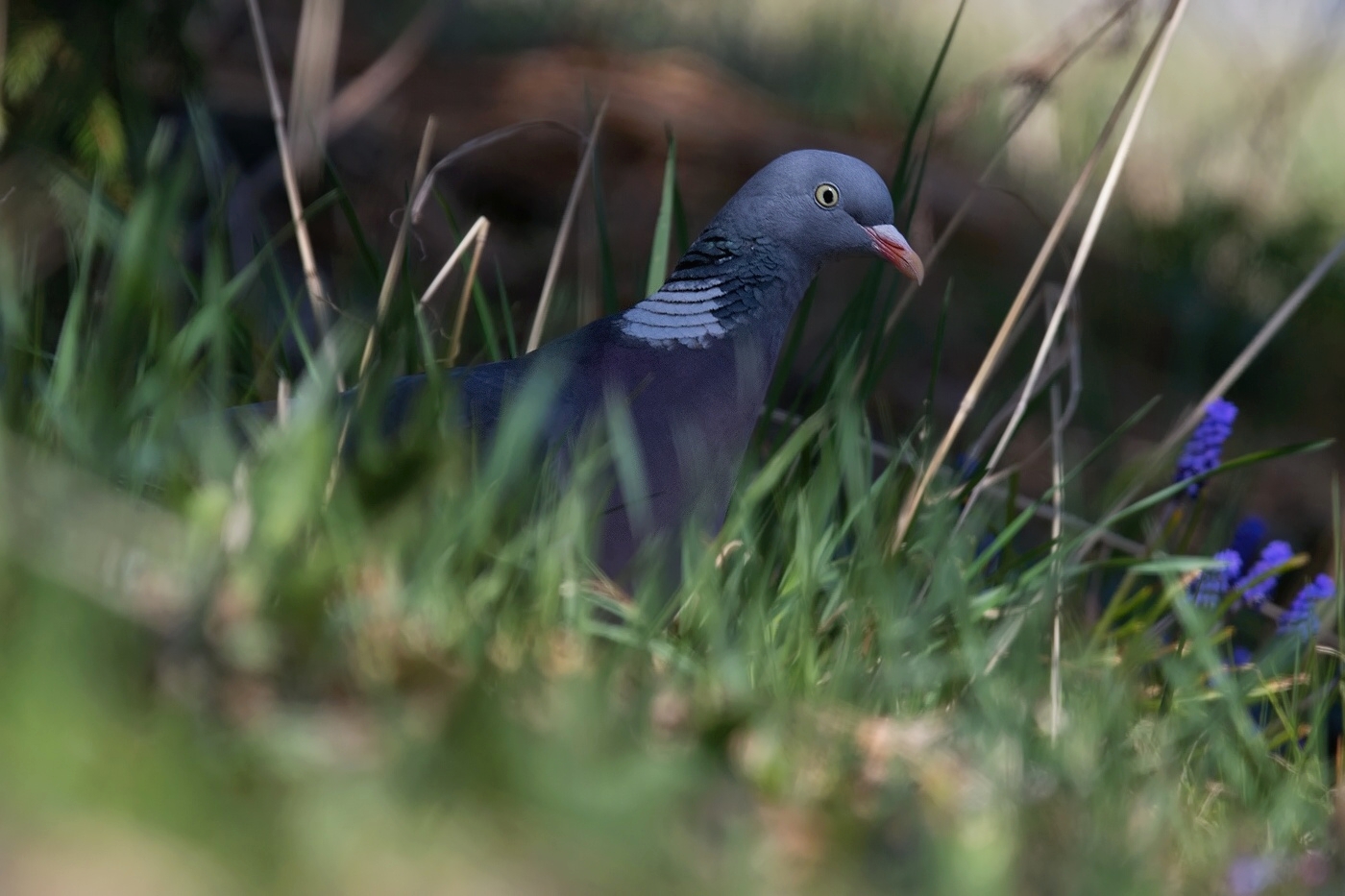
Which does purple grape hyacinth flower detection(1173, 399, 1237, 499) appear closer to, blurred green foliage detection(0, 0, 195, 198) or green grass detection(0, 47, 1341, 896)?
green grass detection(0, 47, 1341, 896)

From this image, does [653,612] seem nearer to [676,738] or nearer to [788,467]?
[676,738]

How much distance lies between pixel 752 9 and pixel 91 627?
22.2ft

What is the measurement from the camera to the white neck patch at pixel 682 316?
2.43 m

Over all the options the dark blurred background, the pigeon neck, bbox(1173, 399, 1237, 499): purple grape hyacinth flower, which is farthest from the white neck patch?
the dark blurred background

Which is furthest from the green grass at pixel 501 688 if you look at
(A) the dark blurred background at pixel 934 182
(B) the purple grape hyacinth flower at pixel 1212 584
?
(A) the dark blurred background at pixel 934 182

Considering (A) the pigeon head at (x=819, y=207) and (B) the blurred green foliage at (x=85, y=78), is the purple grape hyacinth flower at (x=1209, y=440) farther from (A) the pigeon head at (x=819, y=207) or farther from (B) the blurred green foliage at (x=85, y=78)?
(B) the blurred green foliage at (x=85, y=78)

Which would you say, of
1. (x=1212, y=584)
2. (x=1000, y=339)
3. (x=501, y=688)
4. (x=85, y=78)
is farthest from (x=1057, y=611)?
(x=85, y=78)

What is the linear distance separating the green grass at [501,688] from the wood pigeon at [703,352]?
0.42 ft

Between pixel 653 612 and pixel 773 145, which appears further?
pixel 773 145

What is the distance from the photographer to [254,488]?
1537mm

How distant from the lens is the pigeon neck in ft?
8.02

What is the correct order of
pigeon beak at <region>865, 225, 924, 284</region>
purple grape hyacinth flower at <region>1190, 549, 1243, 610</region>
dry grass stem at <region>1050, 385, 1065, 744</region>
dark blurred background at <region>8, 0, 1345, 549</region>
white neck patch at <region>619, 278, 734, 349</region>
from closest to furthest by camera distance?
1. dry grass stem at <region>1050, 385, 1065, 744</region>
2. white neck patch at <region>619, 278, 734, 349</region>
3. pigeon beak at <region>865, 225, 924, 284</region>
4. purple grape hyacinth flower at <region>1190, 549, 1243, 610</region>
5. dark blurred background at <region>8, 0, 1345, 549</region>

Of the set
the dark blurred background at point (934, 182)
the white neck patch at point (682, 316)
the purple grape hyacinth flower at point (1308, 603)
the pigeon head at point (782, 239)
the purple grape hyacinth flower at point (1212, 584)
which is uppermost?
the pigeon head at point (782, 239)

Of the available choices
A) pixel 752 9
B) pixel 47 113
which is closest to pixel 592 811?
pixel 47 113
